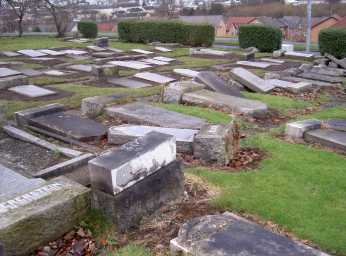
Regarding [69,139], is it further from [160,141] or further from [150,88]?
[150,88]

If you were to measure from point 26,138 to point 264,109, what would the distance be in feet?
13.3

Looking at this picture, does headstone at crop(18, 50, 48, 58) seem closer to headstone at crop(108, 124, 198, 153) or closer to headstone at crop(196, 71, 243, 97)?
headstone at crop(196, 71, 243, 97)

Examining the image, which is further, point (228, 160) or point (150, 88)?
point (150, 88)

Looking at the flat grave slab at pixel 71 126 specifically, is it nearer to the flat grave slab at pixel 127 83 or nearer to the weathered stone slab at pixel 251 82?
the flat grave slab at pixel 127 83

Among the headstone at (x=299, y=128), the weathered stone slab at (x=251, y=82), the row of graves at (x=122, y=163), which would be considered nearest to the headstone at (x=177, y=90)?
the row of graves at (x=122, y=163)

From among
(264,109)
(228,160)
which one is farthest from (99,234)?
(264,109)

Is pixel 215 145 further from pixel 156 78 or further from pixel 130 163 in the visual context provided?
pixel 156 78

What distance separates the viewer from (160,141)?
3.57 meters

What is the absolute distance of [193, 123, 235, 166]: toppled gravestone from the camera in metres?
4.57

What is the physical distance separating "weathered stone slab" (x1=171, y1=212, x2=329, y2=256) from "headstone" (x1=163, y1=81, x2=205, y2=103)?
15.0ft

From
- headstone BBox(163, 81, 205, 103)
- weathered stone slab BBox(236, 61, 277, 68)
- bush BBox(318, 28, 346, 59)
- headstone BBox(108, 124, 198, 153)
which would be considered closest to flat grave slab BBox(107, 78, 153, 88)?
headstone BBox(163, 81, 205, 103)

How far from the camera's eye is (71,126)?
18.8 feet

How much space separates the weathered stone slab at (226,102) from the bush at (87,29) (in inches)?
794

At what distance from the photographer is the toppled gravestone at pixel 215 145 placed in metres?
4.57
